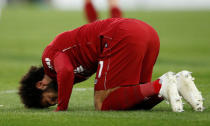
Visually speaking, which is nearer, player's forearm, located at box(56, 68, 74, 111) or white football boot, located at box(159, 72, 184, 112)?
white football boot, located at box(159, 72, 184, 112)

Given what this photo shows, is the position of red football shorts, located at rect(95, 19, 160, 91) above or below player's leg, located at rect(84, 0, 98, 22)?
above

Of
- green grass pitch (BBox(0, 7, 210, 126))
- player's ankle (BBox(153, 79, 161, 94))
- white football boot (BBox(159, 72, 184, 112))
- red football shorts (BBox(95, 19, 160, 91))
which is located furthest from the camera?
red football shorts (BBox(95, 19, 160, 91))

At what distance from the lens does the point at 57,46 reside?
5273mm

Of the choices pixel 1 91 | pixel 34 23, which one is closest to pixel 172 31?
pixel 34 23

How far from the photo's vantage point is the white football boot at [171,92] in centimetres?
470

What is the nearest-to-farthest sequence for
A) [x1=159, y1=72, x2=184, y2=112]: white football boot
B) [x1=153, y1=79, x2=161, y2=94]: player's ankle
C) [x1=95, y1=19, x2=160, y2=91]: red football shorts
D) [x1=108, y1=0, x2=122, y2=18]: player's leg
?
[x1=159, y1=72, x2=184, y2=112]: white football boot
[x1=153, y1=79, x2=161, y2=94]: player's ankle
[x1=95, y1=19, x2=160, y2=91]: red football shorts
[x1=108, y1=0, x2=122, y2=18]: player's leg

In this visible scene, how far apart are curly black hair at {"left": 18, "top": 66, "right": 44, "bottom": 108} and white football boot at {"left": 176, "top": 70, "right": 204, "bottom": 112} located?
151 cm

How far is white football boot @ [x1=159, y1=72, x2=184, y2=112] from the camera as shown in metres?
4.70

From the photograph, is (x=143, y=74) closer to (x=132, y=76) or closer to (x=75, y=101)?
(x=132, y=76)

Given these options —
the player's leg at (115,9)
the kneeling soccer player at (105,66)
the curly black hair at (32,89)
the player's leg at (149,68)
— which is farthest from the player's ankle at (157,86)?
the player's leg at (115,9)

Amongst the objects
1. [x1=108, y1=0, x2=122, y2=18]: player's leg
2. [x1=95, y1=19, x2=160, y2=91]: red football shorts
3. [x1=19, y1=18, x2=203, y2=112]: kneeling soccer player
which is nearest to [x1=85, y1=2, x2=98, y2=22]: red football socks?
[x1=108, y1=0, x2=122, y2=18]: player's leg

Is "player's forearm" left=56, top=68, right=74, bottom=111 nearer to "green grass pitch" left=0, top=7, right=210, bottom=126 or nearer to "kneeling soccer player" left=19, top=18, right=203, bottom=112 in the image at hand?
"kneeling soccer player" left=19, top=18, right=203, bottom=112

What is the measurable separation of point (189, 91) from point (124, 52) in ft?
2.57

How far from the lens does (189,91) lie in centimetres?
477
